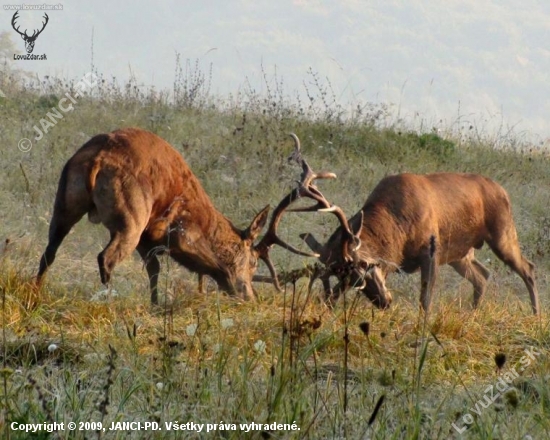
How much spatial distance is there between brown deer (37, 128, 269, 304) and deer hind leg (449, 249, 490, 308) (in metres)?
2.49

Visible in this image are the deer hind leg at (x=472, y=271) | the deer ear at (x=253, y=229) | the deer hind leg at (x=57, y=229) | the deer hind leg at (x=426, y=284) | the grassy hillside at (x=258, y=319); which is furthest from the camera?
the deer hind leg at (x=472, y=271)

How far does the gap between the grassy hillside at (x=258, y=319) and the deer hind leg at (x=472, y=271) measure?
0.39 feet

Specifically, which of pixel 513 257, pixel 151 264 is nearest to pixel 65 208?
pixel 151 264

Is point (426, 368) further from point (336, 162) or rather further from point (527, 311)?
point (336, 162)

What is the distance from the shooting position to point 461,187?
10.0 m

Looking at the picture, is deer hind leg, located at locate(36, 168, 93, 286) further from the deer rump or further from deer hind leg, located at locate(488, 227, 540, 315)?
deer hind leg, located at locate(488, 227, 540, 315)

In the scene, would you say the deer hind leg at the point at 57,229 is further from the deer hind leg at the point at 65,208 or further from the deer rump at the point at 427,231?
the deer rump at the point at 427,231

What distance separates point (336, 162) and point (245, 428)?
10095 millimetres

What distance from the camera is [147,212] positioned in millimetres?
8016

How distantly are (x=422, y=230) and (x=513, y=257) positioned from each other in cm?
130

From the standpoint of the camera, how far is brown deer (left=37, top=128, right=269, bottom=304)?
25.6ft

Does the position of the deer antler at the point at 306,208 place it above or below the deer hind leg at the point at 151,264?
above

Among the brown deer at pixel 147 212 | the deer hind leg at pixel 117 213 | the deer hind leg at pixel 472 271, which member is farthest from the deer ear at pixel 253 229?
the deer hind leg at pixel 472 271

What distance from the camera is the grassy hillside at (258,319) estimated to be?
4.29 metres
